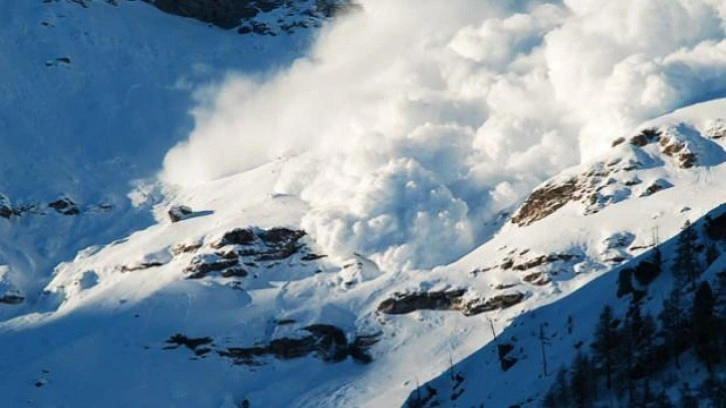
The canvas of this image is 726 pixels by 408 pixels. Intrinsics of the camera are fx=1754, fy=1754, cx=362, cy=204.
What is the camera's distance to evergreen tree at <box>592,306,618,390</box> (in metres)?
161

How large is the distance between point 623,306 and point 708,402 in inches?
1275

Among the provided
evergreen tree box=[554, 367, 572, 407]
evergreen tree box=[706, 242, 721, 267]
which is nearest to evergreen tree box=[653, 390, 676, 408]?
evergreen tree box=[554, 367, 572, 407]

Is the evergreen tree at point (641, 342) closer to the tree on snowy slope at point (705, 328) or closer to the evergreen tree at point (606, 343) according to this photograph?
the evergreen tree at point (606, 343)

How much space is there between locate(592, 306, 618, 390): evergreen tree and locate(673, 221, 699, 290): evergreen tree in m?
7.58

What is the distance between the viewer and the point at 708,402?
143 metres

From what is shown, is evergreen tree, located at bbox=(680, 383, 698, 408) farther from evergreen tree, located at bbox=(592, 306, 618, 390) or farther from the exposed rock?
the exposed rock

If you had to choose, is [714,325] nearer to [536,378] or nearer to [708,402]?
[708,402]

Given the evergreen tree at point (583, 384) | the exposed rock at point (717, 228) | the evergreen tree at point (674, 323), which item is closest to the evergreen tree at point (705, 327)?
the evergreen tree at point (674, 323)

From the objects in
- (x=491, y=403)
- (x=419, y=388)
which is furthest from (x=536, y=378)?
(x=419, y=388)

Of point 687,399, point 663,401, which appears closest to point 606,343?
point 663,401

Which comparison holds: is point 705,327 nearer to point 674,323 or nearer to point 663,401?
point 674,323

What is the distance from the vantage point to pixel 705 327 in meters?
153

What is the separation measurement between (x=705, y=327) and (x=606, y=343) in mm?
12901

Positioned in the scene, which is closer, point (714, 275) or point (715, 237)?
point (714, 275)
